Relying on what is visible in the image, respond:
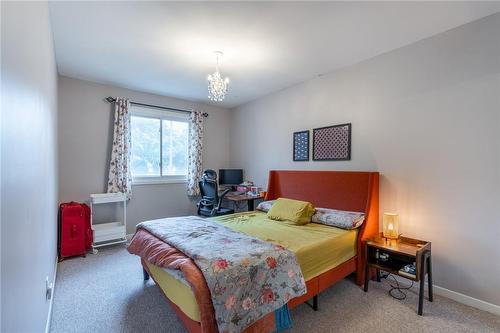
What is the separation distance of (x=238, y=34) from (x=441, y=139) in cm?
232

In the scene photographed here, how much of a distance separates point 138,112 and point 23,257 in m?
3.57

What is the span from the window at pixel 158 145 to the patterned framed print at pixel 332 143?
8.62 ft

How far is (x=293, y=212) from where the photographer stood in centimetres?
295

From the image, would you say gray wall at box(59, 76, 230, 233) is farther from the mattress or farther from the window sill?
the mattress

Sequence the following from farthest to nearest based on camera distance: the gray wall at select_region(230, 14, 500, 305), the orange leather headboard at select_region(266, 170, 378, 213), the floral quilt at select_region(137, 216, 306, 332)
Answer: the orange leather headboard at select_region(266, 170, 378, 213)
the gray wall at select_region(230, 14, 500, 305)
the floral quilt at select_region(137, 216, 306, 332)

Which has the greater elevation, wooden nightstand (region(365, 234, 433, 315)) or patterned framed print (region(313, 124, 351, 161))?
patterned framed print (region(313, 124, 351, 161))

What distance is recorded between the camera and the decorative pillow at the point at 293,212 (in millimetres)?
2877

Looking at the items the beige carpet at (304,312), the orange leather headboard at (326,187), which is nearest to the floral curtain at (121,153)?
the beige carpet at (304,312)

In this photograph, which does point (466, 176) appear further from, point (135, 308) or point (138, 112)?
point (138, 112)

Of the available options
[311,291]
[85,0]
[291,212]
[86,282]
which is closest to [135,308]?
[86,282]

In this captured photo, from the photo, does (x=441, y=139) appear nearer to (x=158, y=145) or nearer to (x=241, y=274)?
(x=241, y=274)

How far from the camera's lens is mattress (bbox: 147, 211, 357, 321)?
1.63 meters

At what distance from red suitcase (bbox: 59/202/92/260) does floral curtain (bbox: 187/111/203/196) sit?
1.82 meters

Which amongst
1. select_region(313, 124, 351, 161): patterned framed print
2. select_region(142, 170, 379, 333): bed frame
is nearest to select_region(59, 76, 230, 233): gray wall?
select_region(142, 170, 379, 333): bed frame
